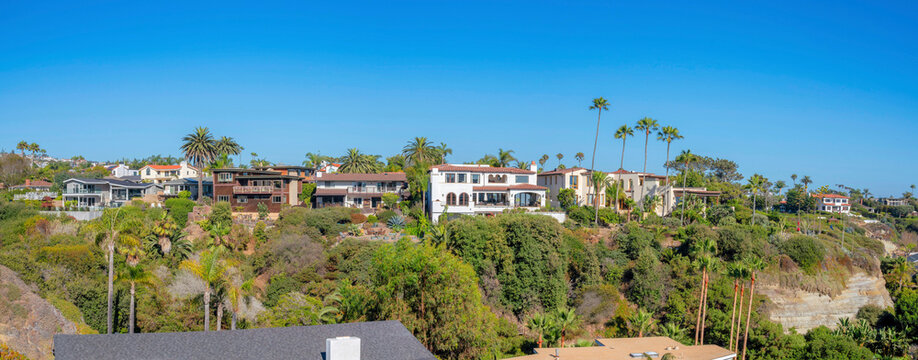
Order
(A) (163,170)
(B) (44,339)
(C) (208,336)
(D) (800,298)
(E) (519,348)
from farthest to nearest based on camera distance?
(A) (163,170)
(D) (800,298)
(E) (519,348)
(B) (44,339)
(C) (208,336)

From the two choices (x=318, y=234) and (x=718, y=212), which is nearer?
(x=318, y=234)

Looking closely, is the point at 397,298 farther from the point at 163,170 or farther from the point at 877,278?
the point at 163,170

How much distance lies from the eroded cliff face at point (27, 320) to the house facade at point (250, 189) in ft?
95.2

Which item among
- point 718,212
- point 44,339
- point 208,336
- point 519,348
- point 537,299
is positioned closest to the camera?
point 208,336

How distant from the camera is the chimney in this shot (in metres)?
14.7

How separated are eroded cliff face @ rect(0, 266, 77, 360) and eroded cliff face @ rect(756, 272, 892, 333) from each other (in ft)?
158

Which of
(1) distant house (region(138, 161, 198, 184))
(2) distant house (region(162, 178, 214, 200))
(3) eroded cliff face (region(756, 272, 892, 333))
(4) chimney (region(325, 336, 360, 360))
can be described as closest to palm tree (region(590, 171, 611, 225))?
(3) eroded cliff face (region(756, 272, 892, 333))

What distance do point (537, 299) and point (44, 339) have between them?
3038cm

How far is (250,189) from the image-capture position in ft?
197

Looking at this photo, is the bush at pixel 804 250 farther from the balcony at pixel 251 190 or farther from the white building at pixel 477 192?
the balcony at pixel 251 190

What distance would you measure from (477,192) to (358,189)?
1622 centimetres

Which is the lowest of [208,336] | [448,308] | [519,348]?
[519,348]

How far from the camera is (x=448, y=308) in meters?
26.1

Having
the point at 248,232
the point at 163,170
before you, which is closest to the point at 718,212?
the point at 248,232
